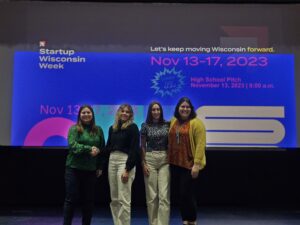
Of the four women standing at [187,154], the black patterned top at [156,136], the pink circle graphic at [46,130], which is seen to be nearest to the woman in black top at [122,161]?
the black patterned top at [156,136]

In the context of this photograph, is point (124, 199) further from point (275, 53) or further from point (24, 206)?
point (275, 53)

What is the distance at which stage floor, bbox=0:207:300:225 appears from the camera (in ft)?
14.4

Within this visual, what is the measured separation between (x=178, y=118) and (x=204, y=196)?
2.15 metres

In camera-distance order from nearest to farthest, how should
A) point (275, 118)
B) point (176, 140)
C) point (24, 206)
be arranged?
1. point (176, 140)
2. point (275, 118)
3. point (24, 206)

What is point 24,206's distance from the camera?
5246mm

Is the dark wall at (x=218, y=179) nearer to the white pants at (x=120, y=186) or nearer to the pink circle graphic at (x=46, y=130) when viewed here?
the pink circle graphic at (x=46, y=130)

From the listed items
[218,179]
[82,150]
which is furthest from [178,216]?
[82,150]

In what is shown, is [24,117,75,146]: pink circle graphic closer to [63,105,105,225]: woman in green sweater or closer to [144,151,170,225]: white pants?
[63,105,105,225]: woman in green sweater

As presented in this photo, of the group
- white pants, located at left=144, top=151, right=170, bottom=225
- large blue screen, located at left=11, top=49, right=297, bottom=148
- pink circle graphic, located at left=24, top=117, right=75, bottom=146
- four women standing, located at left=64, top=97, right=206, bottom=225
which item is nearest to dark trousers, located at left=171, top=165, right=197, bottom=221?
four women standing, located at left=64, top=97, right=206, bottom=225

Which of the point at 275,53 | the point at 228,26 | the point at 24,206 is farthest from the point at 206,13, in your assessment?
the point at 24,206

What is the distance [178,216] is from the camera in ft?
15.5

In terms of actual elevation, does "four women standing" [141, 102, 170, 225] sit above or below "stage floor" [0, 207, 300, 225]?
above

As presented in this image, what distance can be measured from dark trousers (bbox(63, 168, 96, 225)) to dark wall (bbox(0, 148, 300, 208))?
174 cm

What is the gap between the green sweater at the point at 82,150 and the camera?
3.54 m
